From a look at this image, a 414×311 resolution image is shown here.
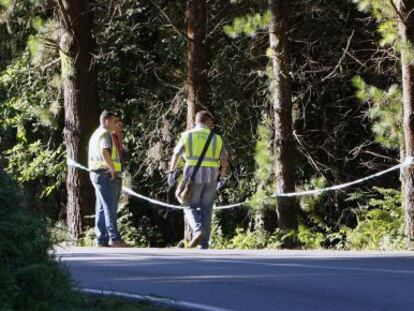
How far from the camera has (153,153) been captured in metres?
25.5

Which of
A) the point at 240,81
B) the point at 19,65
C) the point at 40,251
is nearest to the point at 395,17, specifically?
the point at 240,81

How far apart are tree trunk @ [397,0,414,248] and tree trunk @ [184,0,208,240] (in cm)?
575

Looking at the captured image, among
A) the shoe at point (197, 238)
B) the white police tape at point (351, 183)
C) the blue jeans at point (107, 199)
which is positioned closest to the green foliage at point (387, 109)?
the white police tape at point (351, 183)

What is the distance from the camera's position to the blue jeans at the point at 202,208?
54.5ft

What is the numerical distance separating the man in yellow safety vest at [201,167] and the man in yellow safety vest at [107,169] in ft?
3.16

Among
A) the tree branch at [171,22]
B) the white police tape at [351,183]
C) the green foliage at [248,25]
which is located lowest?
the white police tape at [351,183]

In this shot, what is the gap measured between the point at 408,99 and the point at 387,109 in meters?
1.17

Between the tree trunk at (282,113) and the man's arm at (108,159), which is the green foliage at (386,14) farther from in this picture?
the man's arm at (108,159)

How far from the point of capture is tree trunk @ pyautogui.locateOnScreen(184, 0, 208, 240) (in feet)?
74.3

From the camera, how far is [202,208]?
16.8 metres

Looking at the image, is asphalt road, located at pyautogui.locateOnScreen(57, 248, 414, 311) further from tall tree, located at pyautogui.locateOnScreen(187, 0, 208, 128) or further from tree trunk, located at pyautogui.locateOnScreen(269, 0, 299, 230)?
tall tree, located at pyautogui.locateOnScreen(187, 0, 208, 128)

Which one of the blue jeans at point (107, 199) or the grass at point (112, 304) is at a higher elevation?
the blue jeans at point (107, 199)

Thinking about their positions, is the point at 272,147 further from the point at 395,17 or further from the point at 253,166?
the point at 395,17

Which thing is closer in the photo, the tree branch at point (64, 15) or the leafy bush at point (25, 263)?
the leafy bush at point (25, 263)
